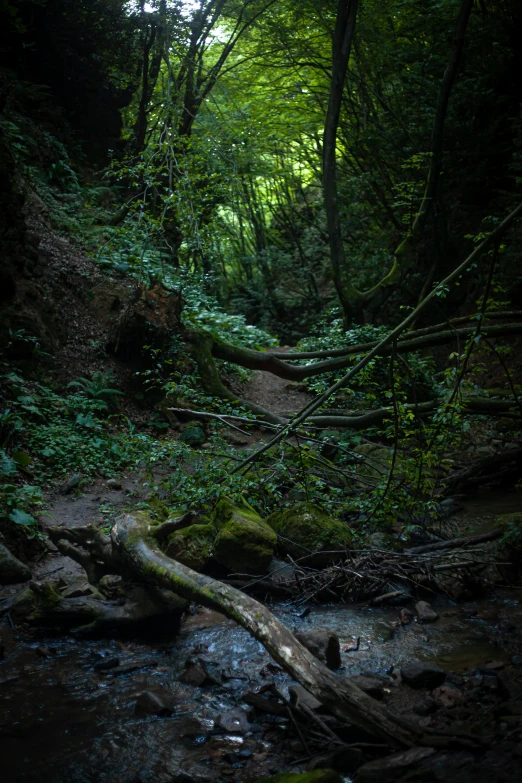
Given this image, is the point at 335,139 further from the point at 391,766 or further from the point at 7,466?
the point at 391,766

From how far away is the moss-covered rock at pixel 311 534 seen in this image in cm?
529

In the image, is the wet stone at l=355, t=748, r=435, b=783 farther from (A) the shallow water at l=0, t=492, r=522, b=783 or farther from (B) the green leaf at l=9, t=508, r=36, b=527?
(B) the green leaf at l=9, t=508, r=36, b=527

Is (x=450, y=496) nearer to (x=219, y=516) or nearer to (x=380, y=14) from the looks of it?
(x=219, y=516)

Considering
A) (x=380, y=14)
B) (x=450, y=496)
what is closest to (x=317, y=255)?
(x=380, y=14)

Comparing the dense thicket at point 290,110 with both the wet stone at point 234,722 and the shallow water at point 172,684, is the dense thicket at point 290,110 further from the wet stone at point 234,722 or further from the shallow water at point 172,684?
the wet stone at point 234,722

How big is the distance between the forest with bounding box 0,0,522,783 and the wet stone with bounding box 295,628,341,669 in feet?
0.08

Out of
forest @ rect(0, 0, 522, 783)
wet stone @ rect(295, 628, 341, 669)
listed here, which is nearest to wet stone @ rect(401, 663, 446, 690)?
forest @ rect(0, 0, 522, 783)

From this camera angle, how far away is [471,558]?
16.6 feet

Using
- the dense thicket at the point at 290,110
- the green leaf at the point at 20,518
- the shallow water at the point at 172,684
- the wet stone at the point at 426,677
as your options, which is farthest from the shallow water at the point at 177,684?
the dense thicket at the point at 290,110

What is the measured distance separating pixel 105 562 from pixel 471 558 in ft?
10.7

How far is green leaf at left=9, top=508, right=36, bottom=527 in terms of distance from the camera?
16.8 feet

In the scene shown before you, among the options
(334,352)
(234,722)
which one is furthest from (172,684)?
(334,352)

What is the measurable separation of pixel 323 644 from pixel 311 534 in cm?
143

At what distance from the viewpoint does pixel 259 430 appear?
9508 millimetres
